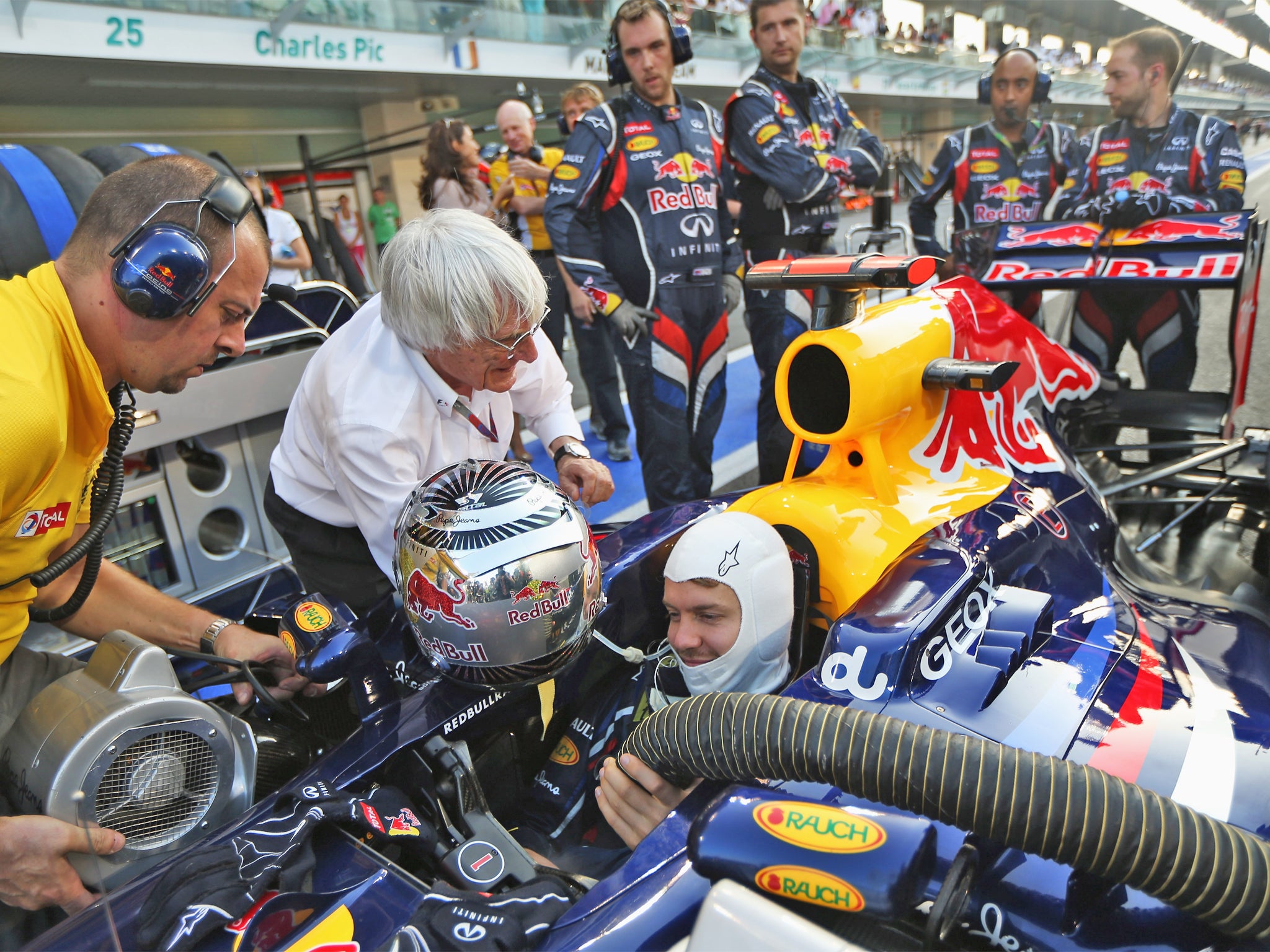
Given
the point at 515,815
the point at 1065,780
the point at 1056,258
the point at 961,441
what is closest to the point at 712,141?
the point at 1056,258

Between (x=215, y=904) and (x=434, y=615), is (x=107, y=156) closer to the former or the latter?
(x=434, y=615)

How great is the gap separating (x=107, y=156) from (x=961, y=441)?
3.03 m

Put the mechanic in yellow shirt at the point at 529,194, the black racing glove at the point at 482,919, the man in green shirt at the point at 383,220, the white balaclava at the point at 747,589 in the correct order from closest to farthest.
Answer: the black racing glove at the point at 482,919 < the white balaclava at the point at 747,589 < the mechanic in yellow shirt at the point at 529,194 < the man in green shirt at the point at 383,220

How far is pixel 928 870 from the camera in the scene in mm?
987

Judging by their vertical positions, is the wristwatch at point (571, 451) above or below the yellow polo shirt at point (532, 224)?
below

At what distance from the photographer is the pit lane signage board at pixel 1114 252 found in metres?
3.05

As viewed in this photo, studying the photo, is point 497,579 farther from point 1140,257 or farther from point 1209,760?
point 1140,257

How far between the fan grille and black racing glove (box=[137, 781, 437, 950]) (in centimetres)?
19

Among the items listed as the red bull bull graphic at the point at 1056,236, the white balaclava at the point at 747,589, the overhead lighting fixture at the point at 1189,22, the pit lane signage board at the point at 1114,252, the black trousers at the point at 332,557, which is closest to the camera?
the white balaclava at the point at 747,589

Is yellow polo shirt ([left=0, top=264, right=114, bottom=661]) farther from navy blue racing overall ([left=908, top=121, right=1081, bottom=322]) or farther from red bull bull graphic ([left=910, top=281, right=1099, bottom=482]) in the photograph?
navy blue racing overall ([left=908, top=121, right=1081, bottom=322])

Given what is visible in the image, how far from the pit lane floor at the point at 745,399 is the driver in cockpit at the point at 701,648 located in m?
2.39

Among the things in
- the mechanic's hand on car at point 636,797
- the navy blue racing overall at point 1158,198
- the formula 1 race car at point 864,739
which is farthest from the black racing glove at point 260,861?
the navy blue racing overall at point 1158,198

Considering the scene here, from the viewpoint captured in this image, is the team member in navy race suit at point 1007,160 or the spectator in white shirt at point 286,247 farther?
the spectator in white shirt at point 286,247

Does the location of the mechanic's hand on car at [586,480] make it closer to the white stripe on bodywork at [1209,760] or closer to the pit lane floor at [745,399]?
the white stripe on bodywork at [1209,760]
